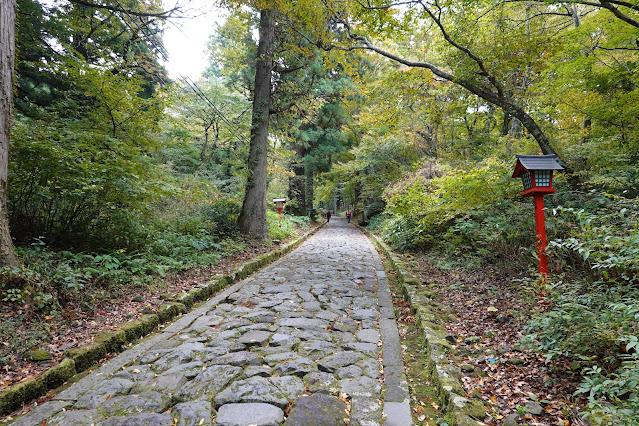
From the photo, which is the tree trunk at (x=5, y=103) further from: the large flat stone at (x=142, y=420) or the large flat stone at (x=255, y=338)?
the large flat stone at (x=255, y=338)

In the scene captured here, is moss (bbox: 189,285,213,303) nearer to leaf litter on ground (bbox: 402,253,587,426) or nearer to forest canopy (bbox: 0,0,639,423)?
forest canopy (bbox: 0,0,639,423)

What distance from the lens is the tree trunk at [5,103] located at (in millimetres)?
3594

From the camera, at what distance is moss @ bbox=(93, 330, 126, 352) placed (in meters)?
3.43

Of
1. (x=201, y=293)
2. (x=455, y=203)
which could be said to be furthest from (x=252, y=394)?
(x=455, y=203)

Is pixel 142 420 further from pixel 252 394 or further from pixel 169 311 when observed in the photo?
pixel 169 311

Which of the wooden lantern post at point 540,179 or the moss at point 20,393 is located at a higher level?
the wooden lantern post at point 540,179

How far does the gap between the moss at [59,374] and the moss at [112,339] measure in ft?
1.41

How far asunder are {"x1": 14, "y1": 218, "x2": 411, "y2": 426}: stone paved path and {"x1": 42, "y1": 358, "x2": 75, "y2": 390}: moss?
15cm

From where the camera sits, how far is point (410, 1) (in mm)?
7391

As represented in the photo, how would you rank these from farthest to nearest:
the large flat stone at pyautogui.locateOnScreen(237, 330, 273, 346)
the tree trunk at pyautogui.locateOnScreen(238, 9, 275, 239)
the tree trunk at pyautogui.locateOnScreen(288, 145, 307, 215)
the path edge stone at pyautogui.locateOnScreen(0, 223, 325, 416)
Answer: the tree trunk at pyautogui.locateOnScreen(288, 145, 307, 215), the tree trunk at pyautogui.locateOnScreen(238, 9, 275, 239), the large flat stone at pyautogui.locateOnScreen(237, 330, 273, 346), the path edge stone at pyautogui.locateOnScreen(0, 223, 325, 416)

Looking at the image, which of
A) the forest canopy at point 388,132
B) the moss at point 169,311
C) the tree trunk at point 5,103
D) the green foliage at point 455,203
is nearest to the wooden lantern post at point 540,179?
the forest canopy at point 388,132

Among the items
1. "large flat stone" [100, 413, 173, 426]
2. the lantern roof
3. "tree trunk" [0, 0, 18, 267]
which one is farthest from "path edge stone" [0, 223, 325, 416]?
the lantern roof

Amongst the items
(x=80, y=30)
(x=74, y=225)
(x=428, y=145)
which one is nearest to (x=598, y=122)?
(x=428, y=145)

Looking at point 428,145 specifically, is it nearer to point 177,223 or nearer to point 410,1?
point 410,1
